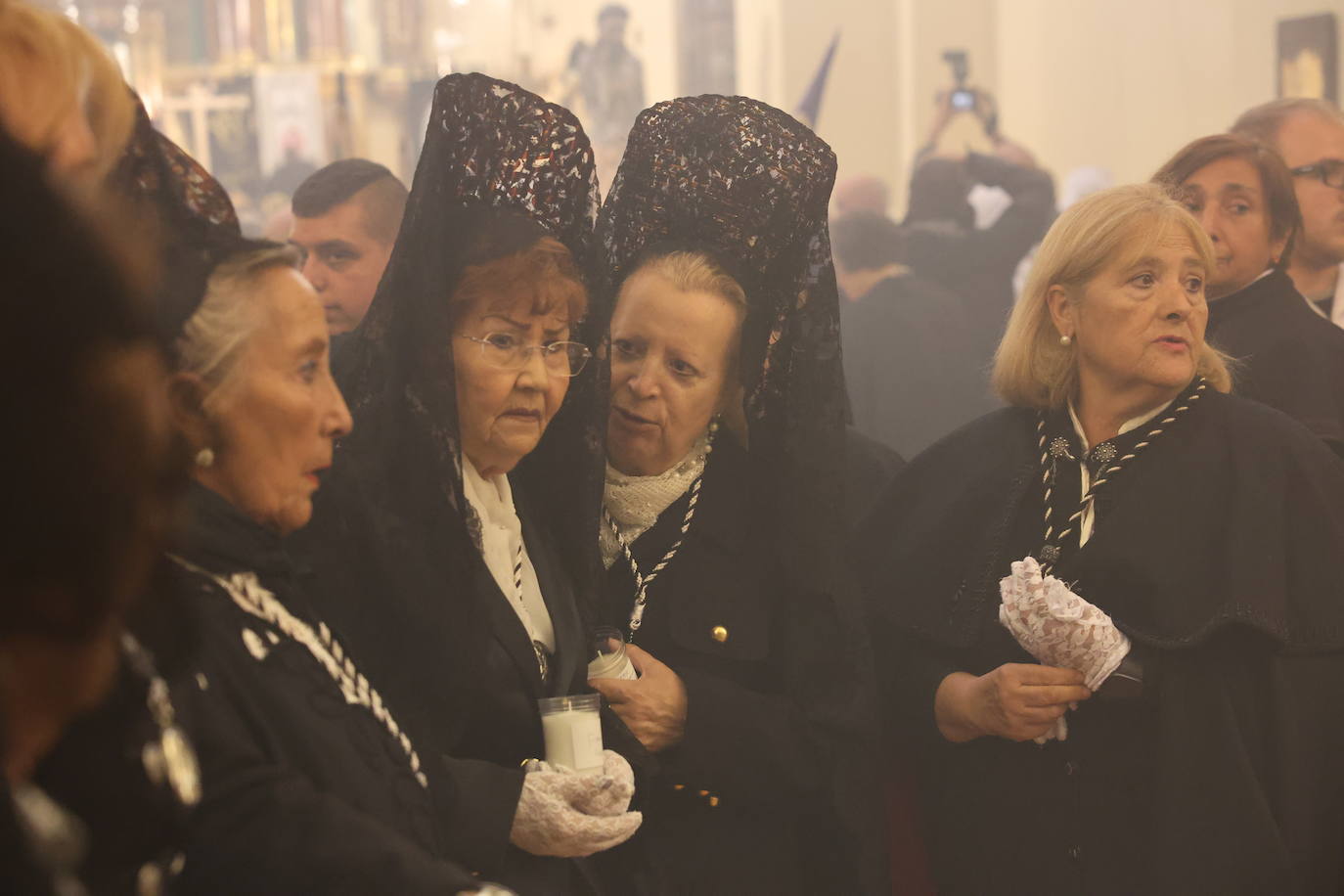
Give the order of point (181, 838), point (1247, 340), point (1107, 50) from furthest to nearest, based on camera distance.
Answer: point (1107, 50) < point (1247, 340) < point (181, 838)

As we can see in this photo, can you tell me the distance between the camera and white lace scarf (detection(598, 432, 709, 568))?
3002mm

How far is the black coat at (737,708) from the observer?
2840 mm

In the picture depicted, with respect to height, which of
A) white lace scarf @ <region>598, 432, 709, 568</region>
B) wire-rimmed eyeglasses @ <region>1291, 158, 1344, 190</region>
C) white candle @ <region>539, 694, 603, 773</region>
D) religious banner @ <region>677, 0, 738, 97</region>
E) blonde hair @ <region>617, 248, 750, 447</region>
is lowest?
white candle @ <region>539, 694, 603, 773</region>

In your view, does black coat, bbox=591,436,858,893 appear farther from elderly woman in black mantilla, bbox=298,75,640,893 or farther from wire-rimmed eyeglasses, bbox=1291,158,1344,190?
wire-rimmed eyeglasses, bbox=1291,158,1344,190

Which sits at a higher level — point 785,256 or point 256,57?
point 256,57

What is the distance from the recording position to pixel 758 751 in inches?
112

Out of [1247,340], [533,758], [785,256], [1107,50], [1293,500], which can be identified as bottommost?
[533,758]

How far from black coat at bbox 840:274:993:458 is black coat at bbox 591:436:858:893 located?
2594 mm

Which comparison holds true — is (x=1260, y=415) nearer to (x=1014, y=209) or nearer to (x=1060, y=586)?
(x=1060, y=586)

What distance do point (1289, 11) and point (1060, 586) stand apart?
23.9 feet

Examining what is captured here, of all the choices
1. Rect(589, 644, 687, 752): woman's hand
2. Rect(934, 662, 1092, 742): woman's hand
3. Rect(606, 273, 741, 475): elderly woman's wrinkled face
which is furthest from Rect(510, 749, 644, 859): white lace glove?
Rect(934, 662, 1092, 742): woman's hand

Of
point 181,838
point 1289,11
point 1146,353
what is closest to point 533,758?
point 181,838

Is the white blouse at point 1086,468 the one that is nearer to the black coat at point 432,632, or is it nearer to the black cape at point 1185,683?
the black cape at point 1185,683

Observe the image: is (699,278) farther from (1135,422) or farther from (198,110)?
(198,110)
